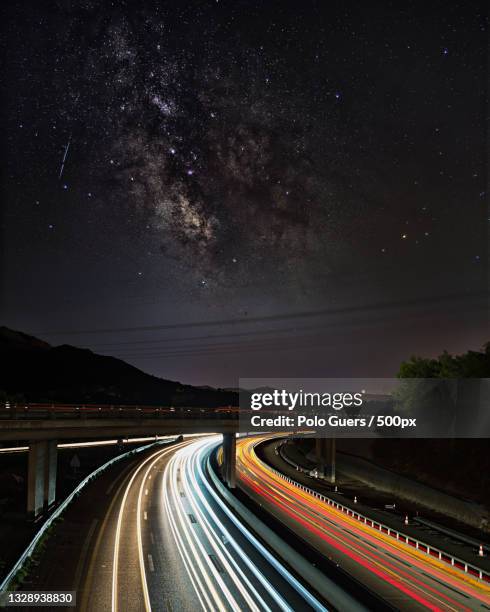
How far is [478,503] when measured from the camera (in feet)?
160

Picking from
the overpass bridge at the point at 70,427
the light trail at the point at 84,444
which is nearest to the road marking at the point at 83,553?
the overpass bridge at the point at 70,427

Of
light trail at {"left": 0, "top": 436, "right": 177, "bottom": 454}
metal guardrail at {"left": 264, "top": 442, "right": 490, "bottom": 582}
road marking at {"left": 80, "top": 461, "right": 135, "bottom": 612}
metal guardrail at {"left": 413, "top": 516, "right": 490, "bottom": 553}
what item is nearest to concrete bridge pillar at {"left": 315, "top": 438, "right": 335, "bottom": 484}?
metal guardrail at {"left": 264, "top": 442, "right": 490, "bottom": 582}

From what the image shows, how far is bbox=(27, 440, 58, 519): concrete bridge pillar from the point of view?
135 ft

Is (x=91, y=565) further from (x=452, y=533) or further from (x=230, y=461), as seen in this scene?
(x=230, y=461)

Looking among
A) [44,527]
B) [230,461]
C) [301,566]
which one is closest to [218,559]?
[301,566]

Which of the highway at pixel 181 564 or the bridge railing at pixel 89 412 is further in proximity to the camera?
the bridge railing at pixel 89 412

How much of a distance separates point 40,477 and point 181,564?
1852 cm

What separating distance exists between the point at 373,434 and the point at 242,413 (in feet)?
110

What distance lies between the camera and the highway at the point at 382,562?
24.1 metres

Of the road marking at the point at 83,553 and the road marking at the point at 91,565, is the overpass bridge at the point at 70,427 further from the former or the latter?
the road marking at the point at 83,553

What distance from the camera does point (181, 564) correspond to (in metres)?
28.7

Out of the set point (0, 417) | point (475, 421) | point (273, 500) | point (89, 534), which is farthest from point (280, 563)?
point (475, 421)

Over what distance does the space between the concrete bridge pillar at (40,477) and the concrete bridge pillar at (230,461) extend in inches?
717

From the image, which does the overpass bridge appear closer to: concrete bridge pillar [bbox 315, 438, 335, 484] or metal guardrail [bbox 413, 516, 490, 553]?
metal guardrail [bbox 413, 516, 490, 553]
